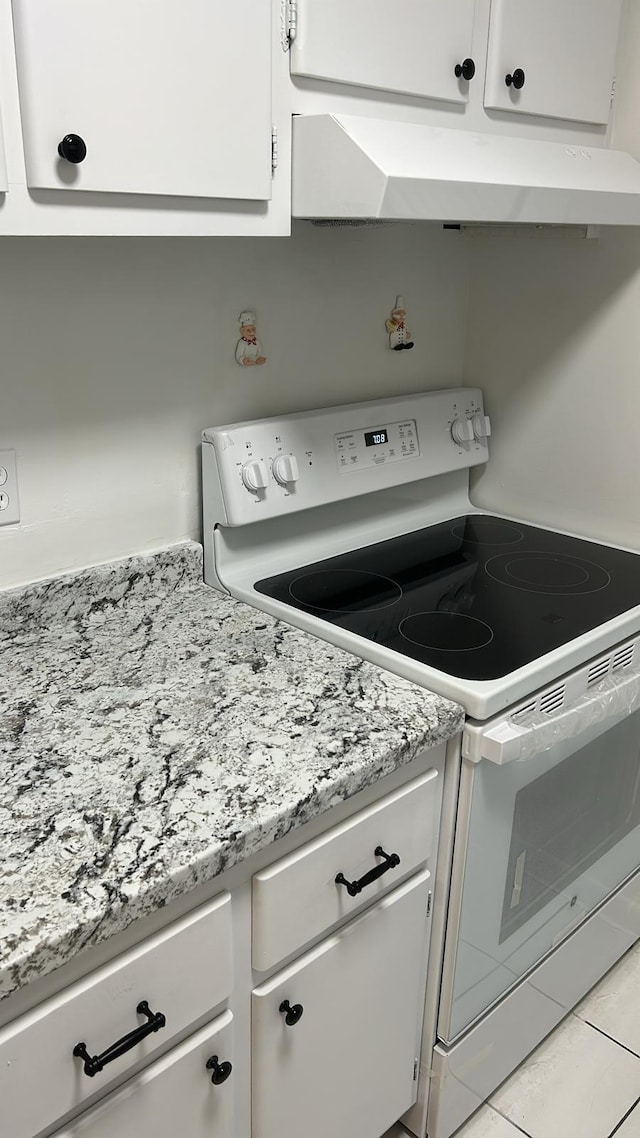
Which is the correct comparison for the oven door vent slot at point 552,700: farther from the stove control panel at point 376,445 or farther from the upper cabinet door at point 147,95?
the upper cabinet door at point 147,95

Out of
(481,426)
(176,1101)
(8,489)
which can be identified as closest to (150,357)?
(8,489)

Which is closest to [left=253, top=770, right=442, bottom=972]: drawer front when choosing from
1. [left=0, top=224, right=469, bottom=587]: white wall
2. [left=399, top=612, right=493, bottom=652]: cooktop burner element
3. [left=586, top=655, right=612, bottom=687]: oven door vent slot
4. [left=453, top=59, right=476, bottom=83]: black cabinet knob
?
[left=399, top=612, right=493, bottom=652]: cooktop burner element

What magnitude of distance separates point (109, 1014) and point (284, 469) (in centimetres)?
93

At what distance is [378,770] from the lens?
41.6 inches

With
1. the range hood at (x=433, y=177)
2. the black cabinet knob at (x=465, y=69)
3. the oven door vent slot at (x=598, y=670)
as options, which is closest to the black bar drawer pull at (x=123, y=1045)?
the oven door vent slot at (x=598, y=670)

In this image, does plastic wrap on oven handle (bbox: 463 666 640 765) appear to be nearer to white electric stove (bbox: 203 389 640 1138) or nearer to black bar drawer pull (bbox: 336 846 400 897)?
white electric stove (bbox: 203 389 640 1138)

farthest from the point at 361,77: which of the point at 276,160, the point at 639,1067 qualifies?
the point at 639,1067

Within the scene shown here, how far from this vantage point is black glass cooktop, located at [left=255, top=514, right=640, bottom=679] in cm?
134

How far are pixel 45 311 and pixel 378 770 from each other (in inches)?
31.6

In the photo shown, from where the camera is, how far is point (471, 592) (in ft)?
5.16

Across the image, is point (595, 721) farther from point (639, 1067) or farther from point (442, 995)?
point (639, 1067)

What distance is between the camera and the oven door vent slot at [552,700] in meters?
1.29

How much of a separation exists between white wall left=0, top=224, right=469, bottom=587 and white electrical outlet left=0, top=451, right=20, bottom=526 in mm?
13

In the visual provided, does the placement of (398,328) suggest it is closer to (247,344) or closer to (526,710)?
(247,344)
